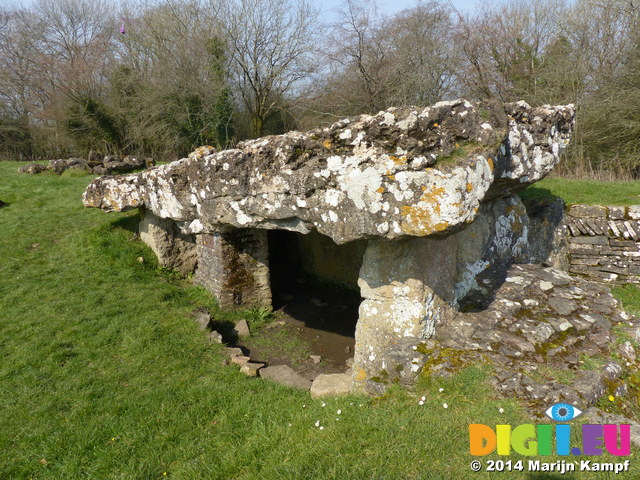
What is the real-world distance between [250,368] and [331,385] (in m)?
1.10

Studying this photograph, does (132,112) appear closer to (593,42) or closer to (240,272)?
(240,272)

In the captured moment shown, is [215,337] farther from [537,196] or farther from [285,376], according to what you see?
[537,196]

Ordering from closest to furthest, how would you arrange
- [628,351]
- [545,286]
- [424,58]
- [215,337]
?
[628,351], [545,286], [215,337], [424,58]

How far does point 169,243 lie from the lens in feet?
23.9

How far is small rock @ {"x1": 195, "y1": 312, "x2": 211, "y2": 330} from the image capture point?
5664 mm

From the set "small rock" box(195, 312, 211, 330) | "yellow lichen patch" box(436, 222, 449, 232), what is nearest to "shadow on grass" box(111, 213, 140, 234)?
"small rock" box(195, 312, 211, 330)

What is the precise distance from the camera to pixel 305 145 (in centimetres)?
399

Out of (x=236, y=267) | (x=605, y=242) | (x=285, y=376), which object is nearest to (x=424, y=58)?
(x=605, y=242)

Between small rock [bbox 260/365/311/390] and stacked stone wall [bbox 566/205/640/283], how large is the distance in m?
5.13

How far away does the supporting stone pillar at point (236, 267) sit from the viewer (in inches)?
248

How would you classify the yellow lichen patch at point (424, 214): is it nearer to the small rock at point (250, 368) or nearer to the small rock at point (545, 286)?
the small rock at point (545, 286)

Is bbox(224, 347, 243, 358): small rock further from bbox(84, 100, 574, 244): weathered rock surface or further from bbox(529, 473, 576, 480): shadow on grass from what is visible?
bbox(529, 473, 576, 480): shadow on grass

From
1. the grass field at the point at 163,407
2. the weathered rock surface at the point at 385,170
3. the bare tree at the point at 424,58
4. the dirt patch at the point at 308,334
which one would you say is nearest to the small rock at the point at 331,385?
the grass field at the point at 163,407

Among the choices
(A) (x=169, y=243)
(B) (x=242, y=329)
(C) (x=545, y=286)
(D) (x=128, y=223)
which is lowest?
(B) (x=242, y=329)
